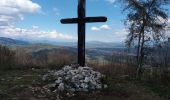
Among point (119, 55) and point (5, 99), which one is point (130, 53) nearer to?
point (119, 55)

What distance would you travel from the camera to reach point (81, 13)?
14.1 metres

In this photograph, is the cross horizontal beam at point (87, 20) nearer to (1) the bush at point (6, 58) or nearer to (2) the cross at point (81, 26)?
(2) the cross at point (81, 26)

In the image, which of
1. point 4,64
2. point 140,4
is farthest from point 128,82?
point 4,64

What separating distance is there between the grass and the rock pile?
33 centimetres

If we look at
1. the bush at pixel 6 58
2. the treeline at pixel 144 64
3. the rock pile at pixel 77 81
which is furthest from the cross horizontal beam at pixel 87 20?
the bush at pixel 6 58

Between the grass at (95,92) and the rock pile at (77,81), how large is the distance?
0.33 m

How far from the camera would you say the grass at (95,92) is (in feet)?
35.1

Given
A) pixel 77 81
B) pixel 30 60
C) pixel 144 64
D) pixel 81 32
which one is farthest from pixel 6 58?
pixel 77 81

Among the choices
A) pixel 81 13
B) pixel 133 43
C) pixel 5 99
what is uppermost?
pixel 81 13

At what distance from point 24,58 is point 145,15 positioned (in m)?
6.72

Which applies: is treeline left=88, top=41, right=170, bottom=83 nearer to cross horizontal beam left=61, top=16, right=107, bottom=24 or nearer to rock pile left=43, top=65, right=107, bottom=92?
cross horizontal beam left=61, top=16, right=107, bottom=24

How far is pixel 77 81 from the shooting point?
11.6 meters

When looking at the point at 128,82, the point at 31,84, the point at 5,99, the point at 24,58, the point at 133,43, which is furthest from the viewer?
the point at 24,58

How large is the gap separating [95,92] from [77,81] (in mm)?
717
